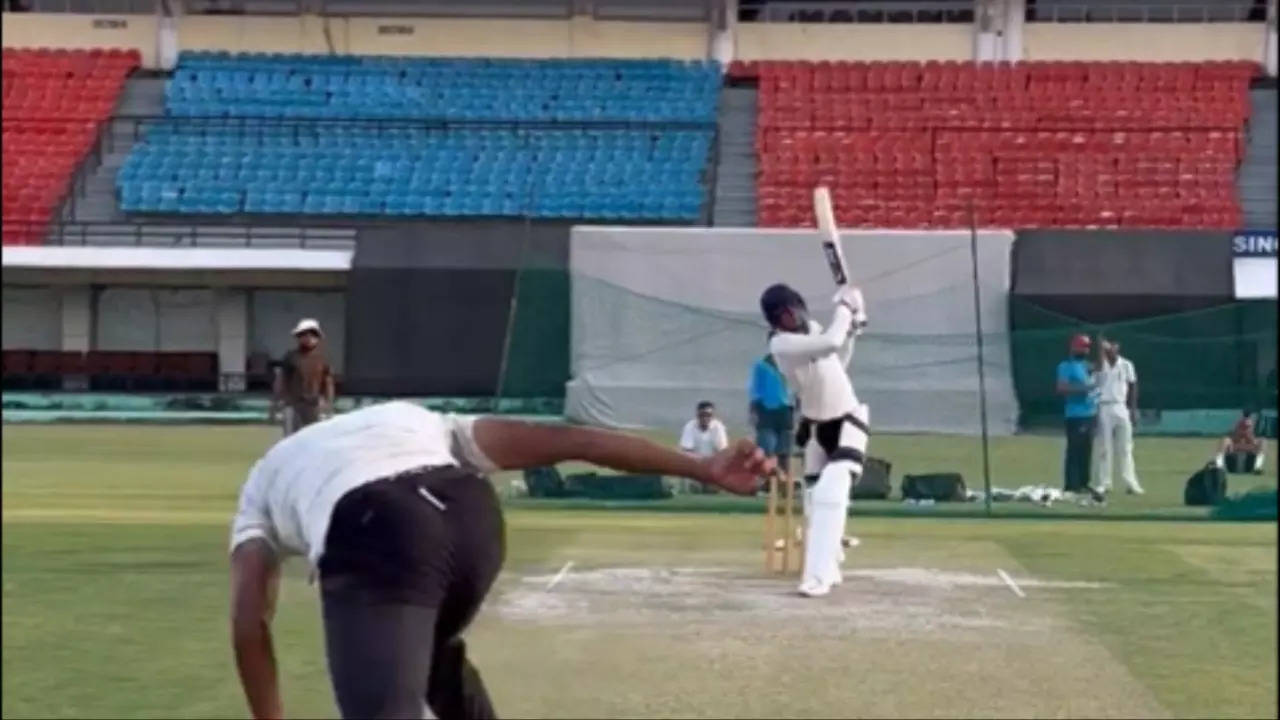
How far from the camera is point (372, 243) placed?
32.9 metres

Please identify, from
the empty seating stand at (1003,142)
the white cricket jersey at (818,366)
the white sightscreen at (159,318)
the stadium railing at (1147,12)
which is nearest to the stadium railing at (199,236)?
the white sightscreen at (159,318)

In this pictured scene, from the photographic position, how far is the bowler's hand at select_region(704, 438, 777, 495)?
4797mm

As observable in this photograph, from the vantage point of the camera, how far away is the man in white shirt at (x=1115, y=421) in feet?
63.8

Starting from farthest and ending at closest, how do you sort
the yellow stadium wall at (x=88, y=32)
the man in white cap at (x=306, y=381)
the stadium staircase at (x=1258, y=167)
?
1. the yellow stadium wall at (x=88, y=32)
2. the stadium staircase at (x=1258, y=167)
3. the man in white cap at (x=306, y=381)

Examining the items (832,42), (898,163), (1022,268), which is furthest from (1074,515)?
(832,42)

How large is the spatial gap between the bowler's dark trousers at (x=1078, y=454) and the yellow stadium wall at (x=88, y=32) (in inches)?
1011

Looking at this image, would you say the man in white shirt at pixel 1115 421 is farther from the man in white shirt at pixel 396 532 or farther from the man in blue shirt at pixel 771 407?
the man in white shirt at pixel 396 532

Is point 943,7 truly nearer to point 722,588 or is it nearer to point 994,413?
point 994,413

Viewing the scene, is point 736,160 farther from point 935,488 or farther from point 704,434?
point 935,488

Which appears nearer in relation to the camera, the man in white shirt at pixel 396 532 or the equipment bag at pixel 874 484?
the man in white shirt at pixel 396 532

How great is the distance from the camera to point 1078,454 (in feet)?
64.7

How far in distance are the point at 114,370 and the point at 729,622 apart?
25.3 metres

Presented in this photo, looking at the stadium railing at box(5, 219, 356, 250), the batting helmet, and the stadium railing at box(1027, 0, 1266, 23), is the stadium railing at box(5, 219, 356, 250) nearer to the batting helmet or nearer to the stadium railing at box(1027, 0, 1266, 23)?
the stadium railing at box(1027, 0, 1266, 23)

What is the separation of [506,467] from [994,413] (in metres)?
19.6
